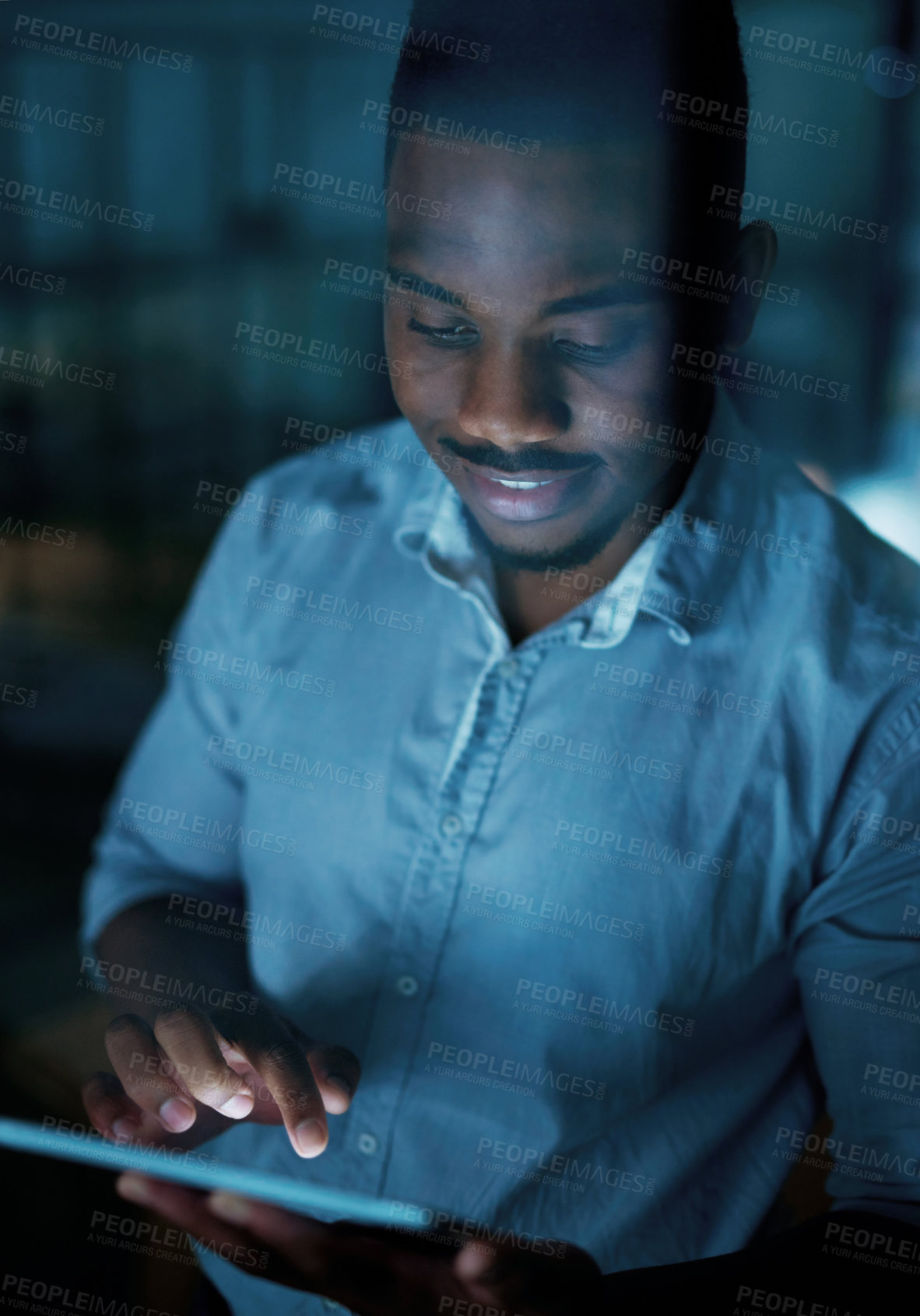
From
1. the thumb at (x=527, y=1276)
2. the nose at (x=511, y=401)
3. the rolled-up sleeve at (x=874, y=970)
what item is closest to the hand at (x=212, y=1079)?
the thumb at (x=527, y=1276)

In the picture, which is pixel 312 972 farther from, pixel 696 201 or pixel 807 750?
pixel 696 201

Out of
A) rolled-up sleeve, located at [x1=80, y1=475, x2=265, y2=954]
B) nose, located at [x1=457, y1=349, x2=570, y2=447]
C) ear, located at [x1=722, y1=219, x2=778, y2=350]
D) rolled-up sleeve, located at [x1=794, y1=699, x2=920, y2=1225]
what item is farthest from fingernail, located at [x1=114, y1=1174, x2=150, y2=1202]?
ear, located at [x1=722, y1=219, x2=778, y2=350]

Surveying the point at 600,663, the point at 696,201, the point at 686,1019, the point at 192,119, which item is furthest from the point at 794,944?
the point at 192,119

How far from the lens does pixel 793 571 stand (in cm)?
71

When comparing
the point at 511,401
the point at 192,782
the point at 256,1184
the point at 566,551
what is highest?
the point at 511,401

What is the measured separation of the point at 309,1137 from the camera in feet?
2.29

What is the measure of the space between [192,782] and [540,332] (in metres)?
0.52

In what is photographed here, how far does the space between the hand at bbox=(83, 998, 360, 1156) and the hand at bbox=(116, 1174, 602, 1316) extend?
0.16ft

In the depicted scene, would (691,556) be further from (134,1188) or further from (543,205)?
(134,1188)

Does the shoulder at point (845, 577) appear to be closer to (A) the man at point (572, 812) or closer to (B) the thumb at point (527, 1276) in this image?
(A) the man at point (572, 812)

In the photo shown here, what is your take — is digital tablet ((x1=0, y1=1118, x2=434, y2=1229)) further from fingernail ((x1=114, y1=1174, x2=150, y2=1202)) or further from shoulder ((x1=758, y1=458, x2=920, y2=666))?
shoulder ((x1=758, y1=458, x2=920, y2=666))

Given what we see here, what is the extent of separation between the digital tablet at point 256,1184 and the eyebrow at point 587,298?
2.20 feet

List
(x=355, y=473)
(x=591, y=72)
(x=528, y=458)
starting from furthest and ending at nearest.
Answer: (x=355, y=473) → (x=528, y=458) → (x=591, y=72)

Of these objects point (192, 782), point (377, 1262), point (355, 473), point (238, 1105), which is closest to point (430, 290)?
point (355, 473)
